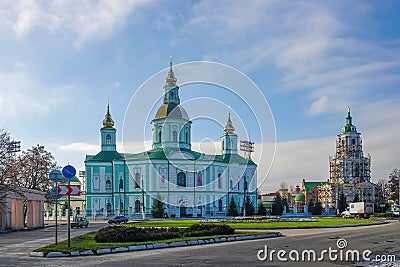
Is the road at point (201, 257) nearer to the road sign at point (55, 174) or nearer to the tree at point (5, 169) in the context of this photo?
the road sign at point (55, 174)

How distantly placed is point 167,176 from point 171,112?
12598 mm

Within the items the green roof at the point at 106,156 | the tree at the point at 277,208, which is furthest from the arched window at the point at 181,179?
the tree at the point at 277,208

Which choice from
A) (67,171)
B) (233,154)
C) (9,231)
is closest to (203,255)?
(67,171)

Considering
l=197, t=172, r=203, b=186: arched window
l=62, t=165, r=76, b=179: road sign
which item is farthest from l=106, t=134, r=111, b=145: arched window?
l=62, t=165, r=76, b=179: road sign

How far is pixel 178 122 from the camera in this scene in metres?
92.2

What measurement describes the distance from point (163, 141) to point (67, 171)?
7148 cm

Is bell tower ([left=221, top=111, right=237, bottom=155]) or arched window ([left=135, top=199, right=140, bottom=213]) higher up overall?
bell tower ([left=221, top=111, right=237, bottom=155])

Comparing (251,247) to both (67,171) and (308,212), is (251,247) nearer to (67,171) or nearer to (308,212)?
(67,171)

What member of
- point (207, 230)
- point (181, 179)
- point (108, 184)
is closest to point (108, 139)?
point (108, 184)

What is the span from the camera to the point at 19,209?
140ft

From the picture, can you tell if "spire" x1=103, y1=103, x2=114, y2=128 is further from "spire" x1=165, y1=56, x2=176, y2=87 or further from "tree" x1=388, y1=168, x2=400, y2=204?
"tree" x1=388, y1=168, x2=400, y2=204

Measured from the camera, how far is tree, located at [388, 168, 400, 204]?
10794 centimetres

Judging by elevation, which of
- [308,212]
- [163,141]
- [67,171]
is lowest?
[308,212]

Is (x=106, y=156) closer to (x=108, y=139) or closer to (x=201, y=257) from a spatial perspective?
(x=108, y=139)
